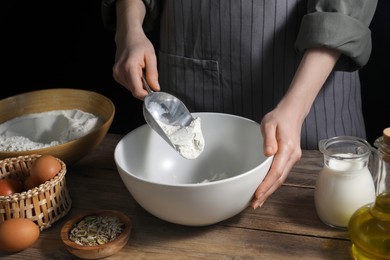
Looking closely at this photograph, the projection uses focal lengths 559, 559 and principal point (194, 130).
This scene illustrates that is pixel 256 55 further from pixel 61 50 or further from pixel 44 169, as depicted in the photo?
pixel 61 50

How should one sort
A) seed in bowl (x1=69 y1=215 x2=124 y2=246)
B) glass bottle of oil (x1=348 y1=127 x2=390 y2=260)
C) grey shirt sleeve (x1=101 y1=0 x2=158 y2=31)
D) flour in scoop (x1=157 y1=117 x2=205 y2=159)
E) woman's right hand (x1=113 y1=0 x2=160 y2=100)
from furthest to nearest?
grey shirt sleeve (x1=101 y1=0 x2=158 y2=31) → woman's right hand (x1=113 y1=0 x2=160 y2=100) → flour in scoop (x1=157 y1=117 x2=205 y2=159) → seed in bowl (x1=69 y1=215 x2=124 y2=246) → glass bottle of oil (x1=348 y1=127 x2=390 y2=260)

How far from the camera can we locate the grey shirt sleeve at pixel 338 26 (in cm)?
120

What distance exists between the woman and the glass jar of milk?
13cm

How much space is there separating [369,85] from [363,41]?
29.0 inches

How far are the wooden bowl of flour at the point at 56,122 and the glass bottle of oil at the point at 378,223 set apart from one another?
61cm

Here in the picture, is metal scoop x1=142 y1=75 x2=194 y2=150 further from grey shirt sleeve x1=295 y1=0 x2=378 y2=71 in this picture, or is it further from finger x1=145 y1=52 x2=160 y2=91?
grey shirt sleeve x1=295 y1=0 x2=378 y2=71

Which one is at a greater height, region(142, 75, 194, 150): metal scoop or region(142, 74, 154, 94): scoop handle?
region(142, 74, 154, 94): scoop handle

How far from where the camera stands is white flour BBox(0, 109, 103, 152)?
131cm

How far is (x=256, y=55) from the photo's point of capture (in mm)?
1430

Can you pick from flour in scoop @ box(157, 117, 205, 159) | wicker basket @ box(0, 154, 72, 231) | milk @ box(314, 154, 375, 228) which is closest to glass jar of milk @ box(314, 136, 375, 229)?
milk @ box(314, 154, 375, 228)

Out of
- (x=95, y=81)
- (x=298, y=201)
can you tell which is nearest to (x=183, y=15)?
(x=298, y=201)

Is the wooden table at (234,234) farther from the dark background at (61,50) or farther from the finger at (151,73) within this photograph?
the dark background at (61,50)

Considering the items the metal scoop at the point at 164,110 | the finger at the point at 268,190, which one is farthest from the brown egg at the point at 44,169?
the finger at the point at 268,190

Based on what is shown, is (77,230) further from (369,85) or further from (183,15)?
(369,85)
